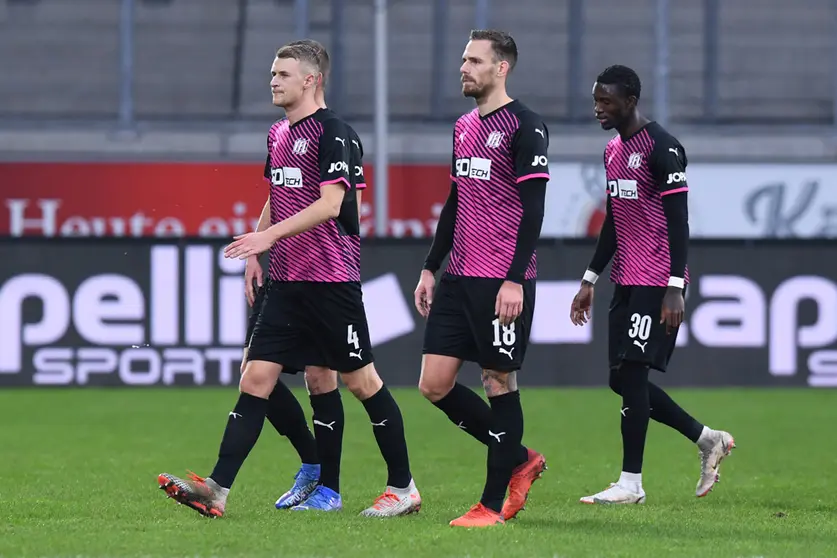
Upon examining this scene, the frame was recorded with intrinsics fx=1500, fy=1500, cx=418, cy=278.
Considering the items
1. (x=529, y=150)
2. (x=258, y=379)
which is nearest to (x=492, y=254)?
(x=529, y=150)

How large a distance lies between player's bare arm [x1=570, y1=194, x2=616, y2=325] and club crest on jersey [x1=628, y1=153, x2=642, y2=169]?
0.94ft

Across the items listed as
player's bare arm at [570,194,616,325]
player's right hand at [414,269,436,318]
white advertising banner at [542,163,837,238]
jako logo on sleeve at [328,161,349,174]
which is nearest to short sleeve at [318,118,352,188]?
jako logo on sleeve at [328,161,349,174]

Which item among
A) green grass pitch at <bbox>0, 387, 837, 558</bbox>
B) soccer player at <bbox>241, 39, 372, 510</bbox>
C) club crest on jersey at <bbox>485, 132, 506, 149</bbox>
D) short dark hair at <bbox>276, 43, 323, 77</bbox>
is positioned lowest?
green grass pitch at <bbox>0, 387, 837, 558</bbox>

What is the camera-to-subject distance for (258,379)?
601 centimetres

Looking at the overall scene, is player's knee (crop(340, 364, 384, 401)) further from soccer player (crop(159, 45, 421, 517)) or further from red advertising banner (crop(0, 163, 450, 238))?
red advertising banner (crop(0, 163, 450, 238))

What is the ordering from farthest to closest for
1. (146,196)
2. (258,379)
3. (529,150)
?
(146,196) < (258,379) < (529,150)

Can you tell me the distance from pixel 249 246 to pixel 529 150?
1134 millimetres

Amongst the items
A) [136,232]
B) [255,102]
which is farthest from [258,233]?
[255,102]

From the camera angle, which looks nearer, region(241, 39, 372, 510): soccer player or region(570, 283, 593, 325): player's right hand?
region(241, 39, 372, 510): soccer player

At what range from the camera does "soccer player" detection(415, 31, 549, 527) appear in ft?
19.0

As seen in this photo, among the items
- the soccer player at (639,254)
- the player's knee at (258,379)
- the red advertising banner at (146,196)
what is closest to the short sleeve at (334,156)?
the player's knee at (258,379)

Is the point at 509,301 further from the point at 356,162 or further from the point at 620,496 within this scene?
the point at 620,496

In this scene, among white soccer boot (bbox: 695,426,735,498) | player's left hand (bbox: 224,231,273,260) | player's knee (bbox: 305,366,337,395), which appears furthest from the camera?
white soccer boot (bbox: 695,426,735,498)

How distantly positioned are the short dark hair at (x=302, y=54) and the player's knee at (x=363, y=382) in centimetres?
125
